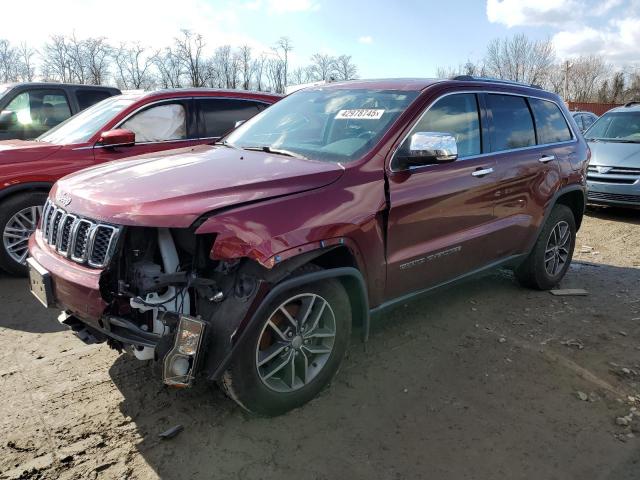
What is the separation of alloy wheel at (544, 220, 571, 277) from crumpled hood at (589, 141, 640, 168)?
4.09 metres

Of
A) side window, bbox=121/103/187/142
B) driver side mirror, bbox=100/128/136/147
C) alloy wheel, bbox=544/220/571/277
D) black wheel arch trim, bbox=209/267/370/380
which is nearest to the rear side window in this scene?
alloy wheel, bbox=544/220/571/277

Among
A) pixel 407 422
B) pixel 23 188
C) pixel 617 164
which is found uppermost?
pixel 23 188

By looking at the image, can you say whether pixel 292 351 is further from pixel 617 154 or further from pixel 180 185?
pixel 617 154

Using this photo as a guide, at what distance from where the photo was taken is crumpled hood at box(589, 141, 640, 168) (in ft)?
27.3

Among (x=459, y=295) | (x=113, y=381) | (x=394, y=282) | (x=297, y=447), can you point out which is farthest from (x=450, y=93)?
(x=113, y=381)

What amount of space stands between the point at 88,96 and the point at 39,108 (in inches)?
27.1

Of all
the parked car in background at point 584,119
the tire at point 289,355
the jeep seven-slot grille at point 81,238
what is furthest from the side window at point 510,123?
the parked car in background at point 584,119

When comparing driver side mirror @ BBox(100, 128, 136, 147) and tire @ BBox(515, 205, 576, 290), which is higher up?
driver side mirror @ BBox(100, 128, 136, 147)

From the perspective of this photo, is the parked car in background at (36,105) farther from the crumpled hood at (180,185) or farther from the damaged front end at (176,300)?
the damaged front end at (176,300)

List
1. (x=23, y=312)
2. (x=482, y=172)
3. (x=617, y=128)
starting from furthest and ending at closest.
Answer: (x=617, y=128)
(x=23, y=312)
(x=482, y=172)

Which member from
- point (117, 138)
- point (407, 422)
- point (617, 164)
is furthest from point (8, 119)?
point (617, 164)

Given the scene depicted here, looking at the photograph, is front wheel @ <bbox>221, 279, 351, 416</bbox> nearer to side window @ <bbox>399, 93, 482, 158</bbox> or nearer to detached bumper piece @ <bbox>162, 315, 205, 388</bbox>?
detached bumper piece @ <bbox>162, 315, 205, 388</bbox>

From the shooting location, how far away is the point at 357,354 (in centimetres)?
369

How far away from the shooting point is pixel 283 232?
2609mm
